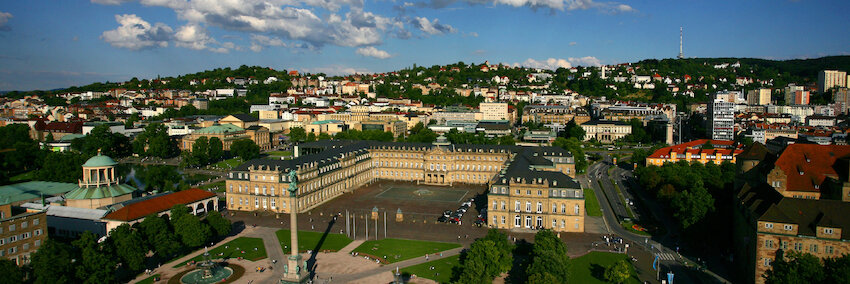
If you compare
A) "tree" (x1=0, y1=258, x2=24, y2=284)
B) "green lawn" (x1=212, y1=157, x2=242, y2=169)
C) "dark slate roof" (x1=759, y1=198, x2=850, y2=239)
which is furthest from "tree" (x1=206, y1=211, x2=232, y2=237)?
"green lawn" (x1=212, y1=157, x2=242, y2=169)

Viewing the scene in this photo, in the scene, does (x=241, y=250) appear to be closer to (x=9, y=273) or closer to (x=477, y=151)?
(x=9, y=273)

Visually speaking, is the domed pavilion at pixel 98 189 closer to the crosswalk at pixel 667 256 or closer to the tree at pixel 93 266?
the tree at pixel 93 266

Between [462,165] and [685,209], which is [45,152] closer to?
[462,165]

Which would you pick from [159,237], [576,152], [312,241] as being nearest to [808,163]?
[312,241]

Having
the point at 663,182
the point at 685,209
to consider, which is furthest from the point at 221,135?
the point at 685,209

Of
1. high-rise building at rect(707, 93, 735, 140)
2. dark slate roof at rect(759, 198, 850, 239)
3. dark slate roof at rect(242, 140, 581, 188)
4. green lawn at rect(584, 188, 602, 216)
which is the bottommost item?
green lawn at rect(584, 188, 602, 216)

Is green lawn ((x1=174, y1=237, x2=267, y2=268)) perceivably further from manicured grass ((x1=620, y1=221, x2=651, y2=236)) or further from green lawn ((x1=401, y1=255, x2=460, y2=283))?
manicured grass ((x1=620, y1=221, x2=651, y2=236))
